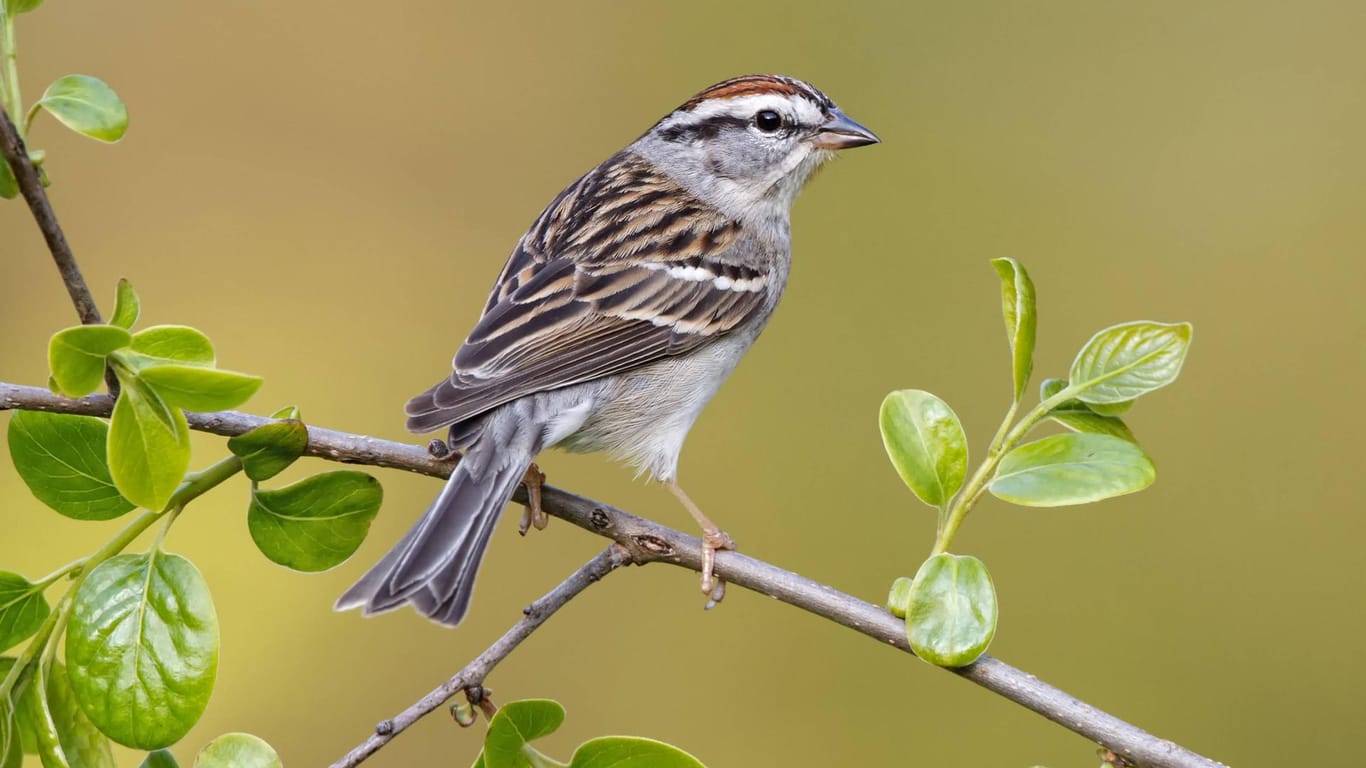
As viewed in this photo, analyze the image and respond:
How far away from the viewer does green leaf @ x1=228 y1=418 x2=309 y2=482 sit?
1949 mm

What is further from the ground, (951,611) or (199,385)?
(199,385)

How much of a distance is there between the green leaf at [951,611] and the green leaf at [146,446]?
38.2 inches

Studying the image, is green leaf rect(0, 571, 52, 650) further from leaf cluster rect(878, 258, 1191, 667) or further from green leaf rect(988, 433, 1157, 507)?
green leaf rect(988, 433, 1157, 507)

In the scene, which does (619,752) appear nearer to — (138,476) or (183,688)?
(183,688)

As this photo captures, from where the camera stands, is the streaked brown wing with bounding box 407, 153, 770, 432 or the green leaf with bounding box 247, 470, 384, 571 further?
the streaked brown wing with bounding box 407, 153, 770, 432

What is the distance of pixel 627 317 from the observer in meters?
3.43

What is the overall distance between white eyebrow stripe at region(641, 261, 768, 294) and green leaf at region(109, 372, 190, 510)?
6.71ft

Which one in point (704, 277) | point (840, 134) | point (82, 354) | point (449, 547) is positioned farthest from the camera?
point (840, 134)

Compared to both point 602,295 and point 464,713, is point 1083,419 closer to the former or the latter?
point 464,713

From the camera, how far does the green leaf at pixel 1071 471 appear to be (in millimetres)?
1873

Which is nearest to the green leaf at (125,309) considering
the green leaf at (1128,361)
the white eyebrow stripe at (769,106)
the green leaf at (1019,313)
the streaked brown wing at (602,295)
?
the streaked brown wing at (602,295)

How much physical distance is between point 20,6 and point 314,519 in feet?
2.67

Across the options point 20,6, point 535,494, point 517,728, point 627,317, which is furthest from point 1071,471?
point 627,317

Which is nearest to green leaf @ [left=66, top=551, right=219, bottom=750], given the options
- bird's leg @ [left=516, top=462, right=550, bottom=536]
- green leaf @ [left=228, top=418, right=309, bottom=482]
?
green leaf @ [left=228, top=418, right=309, bottom=482]
